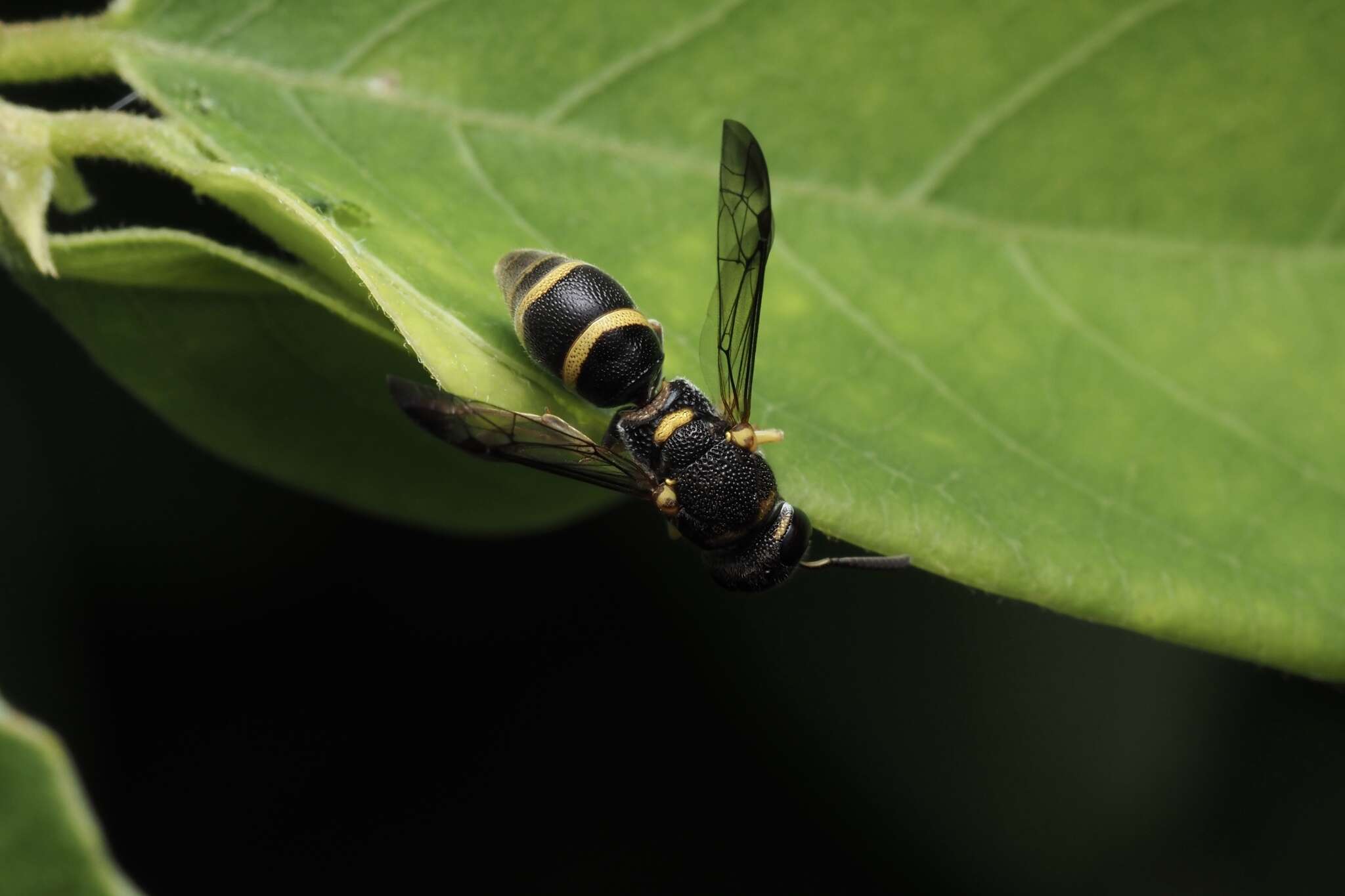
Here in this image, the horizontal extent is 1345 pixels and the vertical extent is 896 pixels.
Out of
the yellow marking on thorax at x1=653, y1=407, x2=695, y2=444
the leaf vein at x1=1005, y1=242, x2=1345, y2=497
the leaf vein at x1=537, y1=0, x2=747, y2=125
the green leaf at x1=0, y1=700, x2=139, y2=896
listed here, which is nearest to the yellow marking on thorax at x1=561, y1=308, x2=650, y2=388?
the yellow marking on thorax at x1=653, y1=407, x2=695, y2=444

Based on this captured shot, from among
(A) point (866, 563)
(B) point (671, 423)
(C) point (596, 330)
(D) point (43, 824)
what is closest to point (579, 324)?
(C) point (596, 330)

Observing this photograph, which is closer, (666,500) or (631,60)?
(631,60)

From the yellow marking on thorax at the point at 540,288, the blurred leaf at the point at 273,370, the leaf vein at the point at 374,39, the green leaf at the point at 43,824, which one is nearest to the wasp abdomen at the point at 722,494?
the blurred leaf at the point at 273,370

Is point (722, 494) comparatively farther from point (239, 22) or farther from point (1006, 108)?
point (239, 22)

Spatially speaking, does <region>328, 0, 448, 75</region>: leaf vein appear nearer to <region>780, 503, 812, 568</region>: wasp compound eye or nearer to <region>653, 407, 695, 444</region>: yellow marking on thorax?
<region>653, 407, 695, 444</region>: yellow marking on thorax

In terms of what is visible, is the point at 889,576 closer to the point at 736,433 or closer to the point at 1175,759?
the point at 1175,759
